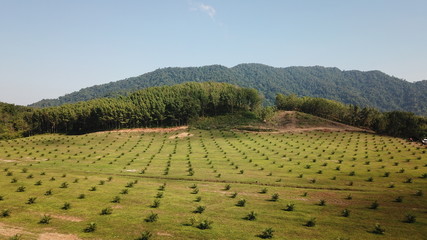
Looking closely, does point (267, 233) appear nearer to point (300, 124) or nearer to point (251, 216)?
point (251, 216)

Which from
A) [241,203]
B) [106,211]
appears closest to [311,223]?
[241,203]

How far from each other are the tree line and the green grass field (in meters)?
45.8

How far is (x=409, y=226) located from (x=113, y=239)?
1183 inches

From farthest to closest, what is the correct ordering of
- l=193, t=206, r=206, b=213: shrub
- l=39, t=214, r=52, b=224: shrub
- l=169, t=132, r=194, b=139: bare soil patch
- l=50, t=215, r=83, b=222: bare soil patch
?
l=169, t=132, r=194, b=139: bare soil patch < l=193, t=206, r=206, b=213: shrub < l=50, t=215, r=83, b=222: bare soil patch < l=39, t=214, r=52, b=224: shrub

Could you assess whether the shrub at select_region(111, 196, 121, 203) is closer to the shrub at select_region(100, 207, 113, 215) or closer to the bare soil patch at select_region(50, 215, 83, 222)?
the shrub at select_region(100, 207, 113, 215)

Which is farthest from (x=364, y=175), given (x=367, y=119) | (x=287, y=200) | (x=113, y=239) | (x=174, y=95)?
(x=174, y=95)

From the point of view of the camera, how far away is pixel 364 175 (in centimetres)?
5084

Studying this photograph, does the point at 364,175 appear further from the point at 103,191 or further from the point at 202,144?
the point at 202,144

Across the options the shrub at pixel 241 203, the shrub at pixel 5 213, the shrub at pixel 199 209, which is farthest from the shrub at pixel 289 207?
the shrub at pixel 5 213

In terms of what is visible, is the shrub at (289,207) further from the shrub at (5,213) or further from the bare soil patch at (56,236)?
the shrub at (5,213)

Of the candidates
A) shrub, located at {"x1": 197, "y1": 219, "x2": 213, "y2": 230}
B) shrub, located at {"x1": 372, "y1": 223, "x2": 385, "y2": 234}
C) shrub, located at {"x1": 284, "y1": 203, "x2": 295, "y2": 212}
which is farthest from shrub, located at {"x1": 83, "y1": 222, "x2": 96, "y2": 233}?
shrub, located at {"x1": 372, "y1": 223, "x2": 385, "y2": 234}

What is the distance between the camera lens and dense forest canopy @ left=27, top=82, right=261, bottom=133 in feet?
437

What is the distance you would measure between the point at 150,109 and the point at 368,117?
11617cm

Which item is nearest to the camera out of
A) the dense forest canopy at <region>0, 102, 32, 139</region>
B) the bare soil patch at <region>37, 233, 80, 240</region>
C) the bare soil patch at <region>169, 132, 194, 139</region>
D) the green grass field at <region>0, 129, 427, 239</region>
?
the bare soil patch at <region>37, 233, 80, 240</region>
